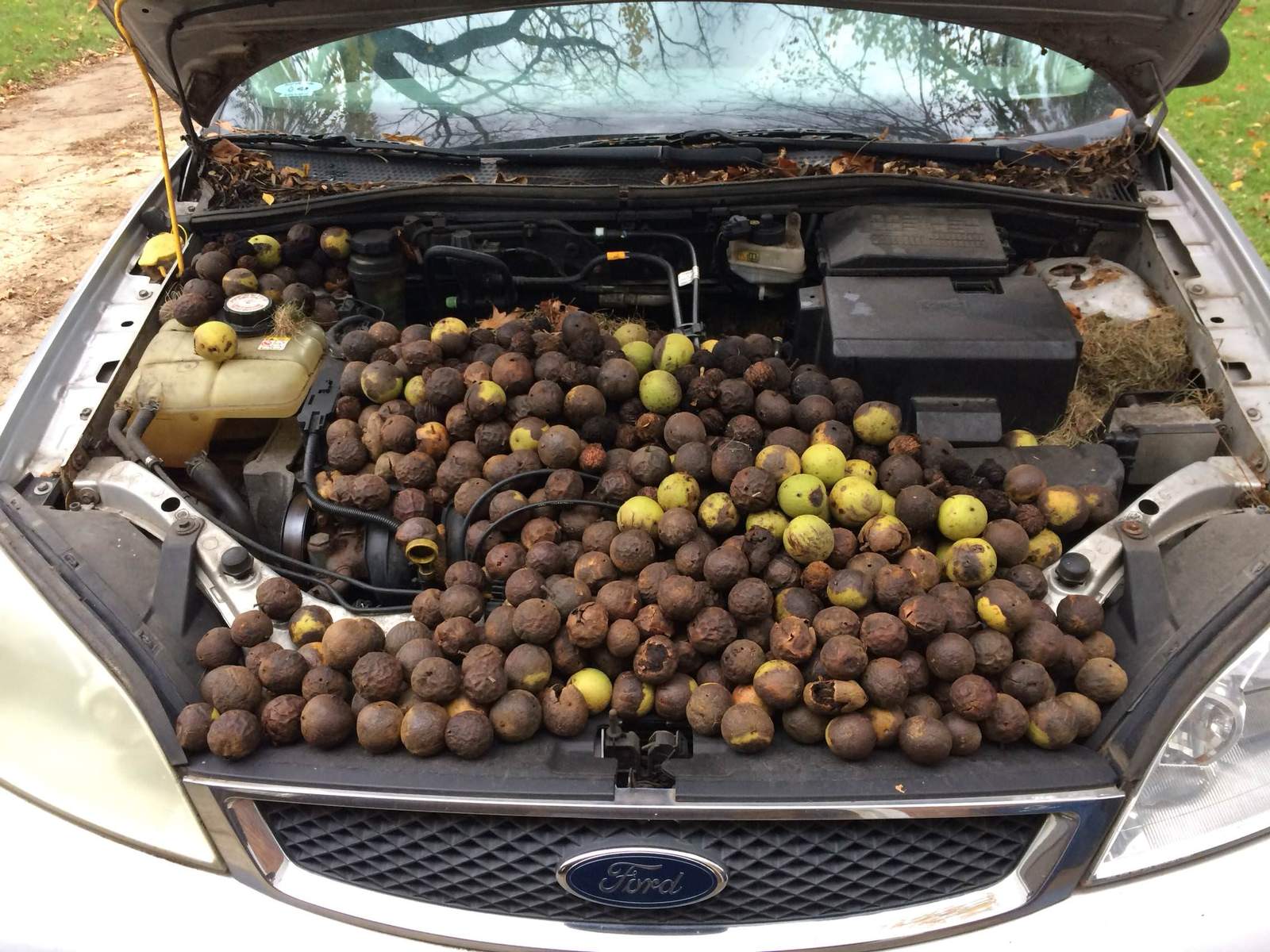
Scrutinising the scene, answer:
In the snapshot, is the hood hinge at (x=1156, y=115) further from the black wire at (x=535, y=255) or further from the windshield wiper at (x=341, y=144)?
the windshield wiper at (x=341, y=144)

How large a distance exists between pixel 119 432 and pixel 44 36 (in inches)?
522

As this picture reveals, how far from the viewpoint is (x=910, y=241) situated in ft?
9.74

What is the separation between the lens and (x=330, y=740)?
1.91m

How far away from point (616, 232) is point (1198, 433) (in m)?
1.93

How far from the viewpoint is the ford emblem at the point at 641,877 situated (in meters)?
1.72

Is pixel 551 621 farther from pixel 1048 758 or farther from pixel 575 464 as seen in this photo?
pixel 1048 758

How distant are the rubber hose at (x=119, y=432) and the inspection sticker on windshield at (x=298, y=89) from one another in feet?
5.11

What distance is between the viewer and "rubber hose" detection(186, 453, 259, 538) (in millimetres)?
2590

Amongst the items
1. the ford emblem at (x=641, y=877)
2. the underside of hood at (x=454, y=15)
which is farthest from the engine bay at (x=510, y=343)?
the ford emblem at (x=641, y=877)

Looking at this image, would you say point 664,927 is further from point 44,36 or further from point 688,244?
point 44,36

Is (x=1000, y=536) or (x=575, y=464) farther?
(x=575, y=464)

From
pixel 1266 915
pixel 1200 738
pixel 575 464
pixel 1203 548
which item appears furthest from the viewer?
pixel 575 464

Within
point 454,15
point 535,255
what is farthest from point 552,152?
point 454,15

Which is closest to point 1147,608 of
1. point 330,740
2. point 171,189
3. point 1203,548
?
point 1203,548
